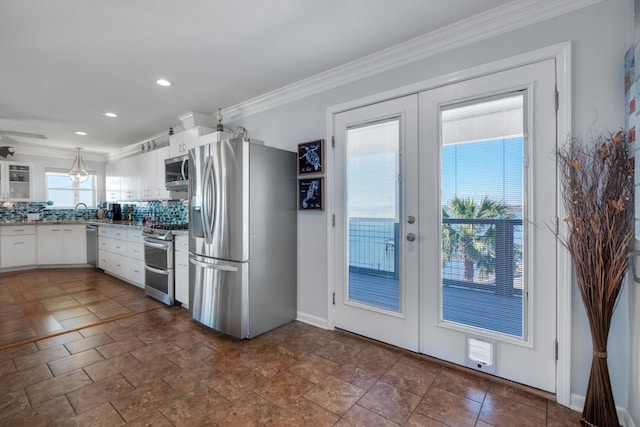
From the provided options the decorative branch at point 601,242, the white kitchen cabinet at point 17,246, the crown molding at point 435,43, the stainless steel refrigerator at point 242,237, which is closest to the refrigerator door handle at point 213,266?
the stainless steel refrigerator at point 242,237

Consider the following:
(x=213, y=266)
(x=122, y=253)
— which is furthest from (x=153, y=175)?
(x=213, y=266)

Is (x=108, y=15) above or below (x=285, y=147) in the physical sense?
above

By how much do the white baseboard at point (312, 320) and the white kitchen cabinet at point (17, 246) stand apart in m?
5.79

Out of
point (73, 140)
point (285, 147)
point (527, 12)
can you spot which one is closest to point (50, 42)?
point (285, 147)

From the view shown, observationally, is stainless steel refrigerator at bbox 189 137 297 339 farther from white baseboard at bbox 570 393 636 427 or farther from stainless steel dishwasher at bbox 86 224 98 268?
stainless steel dishwasher at bbox 86 224 98 268

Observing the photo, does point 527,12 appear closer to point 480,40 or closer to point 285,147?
point 480,40

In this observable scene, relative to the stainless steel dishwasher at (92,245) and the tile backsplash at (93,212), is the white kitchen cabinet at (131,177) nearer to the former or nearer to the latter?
the tile backsplash at (93,212)

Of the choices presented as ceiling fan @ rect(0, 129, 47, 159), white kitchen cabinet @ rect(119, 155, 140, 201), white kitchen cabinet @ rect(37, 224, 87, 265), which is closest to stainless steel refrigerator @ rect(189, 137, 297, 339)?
white kitchen cabinet @ rect(119, 155, 140, 201)

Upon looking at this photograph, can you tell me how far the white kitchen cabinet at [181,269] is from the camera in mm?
3416

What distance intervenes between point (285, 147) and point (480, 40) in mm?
1934

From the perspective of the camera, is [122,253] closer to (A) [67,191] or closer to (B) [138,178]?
(B) [138,178]

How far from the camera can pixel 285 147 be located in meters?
3.22

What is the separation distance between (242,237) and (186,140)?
6.85 feet

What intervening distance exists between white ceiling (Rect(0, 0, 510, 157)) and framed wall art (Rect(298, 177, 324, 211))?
1005 millimetres
